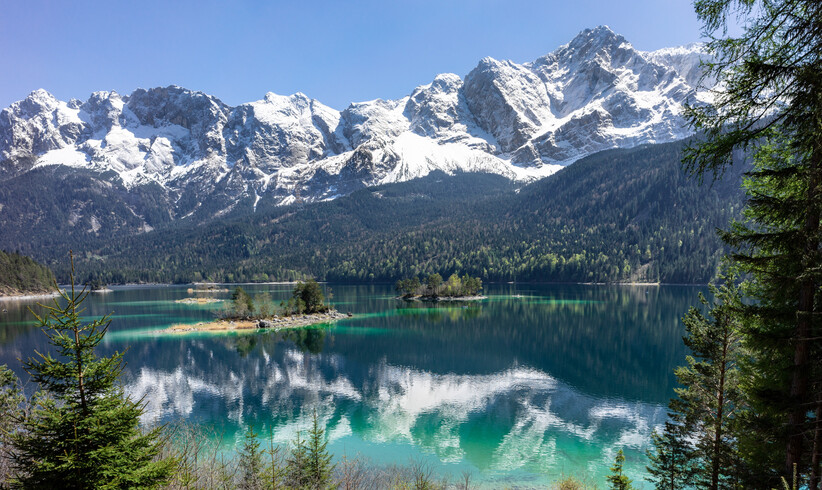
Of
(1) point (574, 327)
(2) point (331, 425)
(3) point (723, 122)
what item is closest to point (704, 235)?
(1) point (574, 327)

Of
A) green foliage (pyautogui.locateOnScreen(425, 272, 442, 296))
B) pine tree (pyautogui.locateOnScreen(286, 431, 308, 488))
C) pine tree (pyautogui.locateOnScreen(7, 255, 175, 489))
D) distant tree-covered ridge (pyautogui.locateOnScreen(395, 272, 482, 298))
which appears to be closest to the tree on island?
distant tree-covered ridge (pyautogui.locateOnScreen(395, 272, 482, 298))

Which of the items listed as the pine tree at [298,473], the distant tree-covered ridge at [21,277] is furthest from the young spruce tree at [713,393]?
the distant tree-covered ridge at [21,277]

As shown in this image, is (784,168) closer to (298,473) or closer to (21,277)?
(298,473)

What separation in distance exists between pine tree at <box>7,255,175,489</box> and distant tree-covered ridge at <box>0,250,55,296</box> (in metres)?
171

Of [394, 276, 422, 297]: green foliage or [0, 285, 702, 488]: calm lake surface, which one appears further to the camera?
[394, 276, 422, 297]: green foliage

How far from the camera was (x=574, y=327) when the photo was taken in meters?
78.5

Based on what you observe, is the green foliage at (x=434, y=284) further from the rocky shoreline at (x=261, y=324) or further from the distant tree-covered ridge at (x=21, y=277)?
the distant tree-covered ridge at (x=21, y=277)

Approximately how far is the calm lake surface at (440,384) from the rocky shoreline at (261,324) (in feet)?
17.4

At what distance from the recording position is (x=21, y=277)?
141 metres

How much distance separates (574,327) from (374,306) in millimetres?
54733

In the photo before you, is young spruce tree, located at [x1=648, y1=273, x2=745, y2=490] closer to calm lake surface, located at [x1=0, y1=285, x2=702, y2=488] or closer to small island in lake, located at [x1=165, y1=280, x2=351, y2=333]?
calm lake surface, located at [x1=0, y1=285, x2=702, y2=488]

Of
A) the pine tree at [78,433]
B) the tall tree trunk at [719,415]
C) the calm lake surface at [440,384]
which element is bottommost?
the calm lake surface at [440,384]

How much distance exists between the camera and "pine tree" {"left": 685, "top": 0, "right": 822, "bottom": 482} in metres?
7.72

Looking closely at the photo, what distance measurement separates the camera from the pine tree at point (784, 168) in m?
7.72
